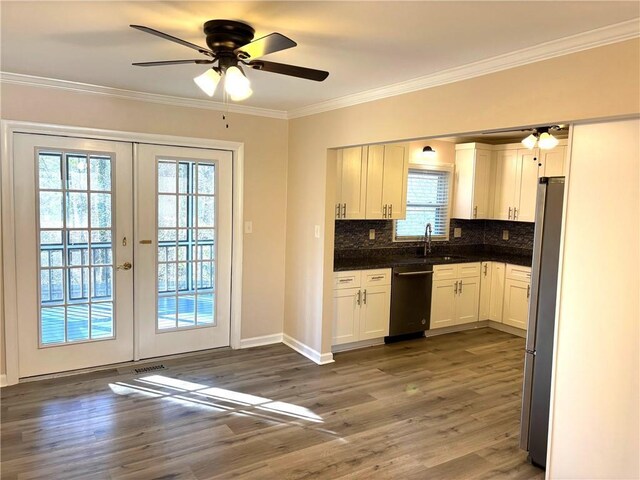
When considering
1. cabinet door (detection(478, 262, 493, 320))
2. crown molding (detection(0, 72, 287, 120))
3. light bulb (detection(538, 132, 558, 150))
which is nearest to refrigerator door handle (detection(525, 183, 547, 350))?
light bulb (detection(538, 132, 558, 150))

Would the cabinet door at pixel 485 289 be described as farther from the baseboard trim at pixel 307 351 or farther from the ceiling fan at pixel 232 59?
the ceiling fan at pixel 232 59

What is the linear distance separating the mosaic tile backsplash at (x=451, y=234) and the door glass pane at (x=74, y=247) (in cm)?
245

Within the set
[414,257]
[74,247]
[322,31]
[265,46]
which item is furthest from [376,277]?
[265,46]

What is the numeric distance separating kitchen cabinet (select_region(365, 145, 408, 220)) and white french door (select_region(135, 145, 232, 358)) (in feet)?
5.03

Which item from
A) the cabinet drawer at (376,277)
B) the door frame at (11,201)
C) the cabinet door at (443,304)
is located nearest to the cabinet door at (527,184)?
the cabinet door at (443,304)

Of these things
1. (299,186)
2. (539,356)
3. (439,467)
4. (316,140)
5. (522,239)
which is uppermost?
(316,140)

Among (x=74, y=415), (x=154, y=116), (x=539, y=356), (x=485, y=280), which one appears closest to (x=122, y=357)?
(x=74, y=415)

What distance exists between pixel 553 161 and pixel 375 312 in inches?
106

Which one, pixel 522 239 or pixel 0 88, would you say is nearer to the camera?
pixel 0 88

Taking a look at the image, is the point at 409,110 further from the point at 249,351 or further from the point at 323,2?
the point at 249,351

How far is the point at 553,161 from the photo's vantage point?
5.34m

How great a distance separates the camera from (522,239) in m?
6.09

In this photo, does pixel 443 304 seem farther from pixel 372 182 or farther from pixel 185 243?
pixel 185 243

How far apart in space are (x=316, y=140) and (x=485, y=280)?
2.83 m
